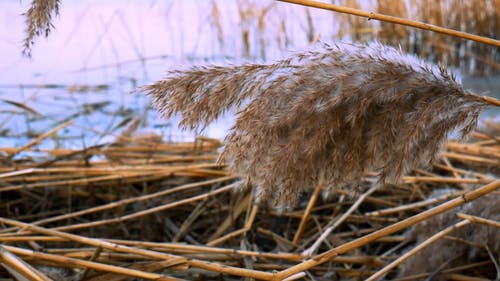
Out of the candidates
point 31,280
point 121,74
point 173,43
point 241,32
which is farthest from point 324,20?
point 31,280

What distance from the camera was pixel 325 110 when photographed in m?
0.90

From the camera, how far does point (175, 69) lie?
3.12ft

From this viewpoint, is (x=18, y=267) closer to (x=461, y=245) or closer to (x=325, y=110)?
(x=325, y=110)

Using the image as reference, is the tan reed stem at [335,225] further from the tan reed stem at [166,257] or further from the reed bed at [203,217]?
the tan reed stem at [166,257]

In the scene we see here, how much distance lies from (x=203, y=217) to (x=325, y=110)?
1.06 metres

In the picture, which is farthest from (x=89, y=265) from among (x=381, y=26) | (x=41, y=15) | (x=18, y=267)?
(x=381, y=26)

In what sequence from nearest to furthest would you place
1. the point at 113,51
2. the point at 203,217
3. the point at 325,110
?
the point at 325,110
the point at 203,217
the point at 113,51

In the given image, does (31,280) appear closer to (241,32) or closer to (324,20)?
(241,32)

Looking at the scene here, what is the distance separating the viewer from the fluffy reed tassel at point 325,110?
2.93 feet

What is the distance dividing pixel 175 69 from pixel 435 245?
2.53 feet

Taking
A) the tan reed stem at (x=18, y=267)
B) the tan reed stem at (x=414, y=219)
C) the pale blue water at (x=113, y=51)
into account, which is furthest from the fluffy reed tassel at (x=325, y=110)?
the pale blue water at (x=113, y=51)

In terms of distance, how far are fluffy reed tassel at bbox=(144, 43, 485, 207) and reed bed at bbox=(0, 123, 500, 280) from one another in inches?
17.0

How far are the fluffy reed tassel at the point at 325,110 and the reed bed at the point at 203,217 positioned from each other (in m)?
0.43

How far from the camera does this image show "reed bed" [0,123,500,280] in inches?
55.3
